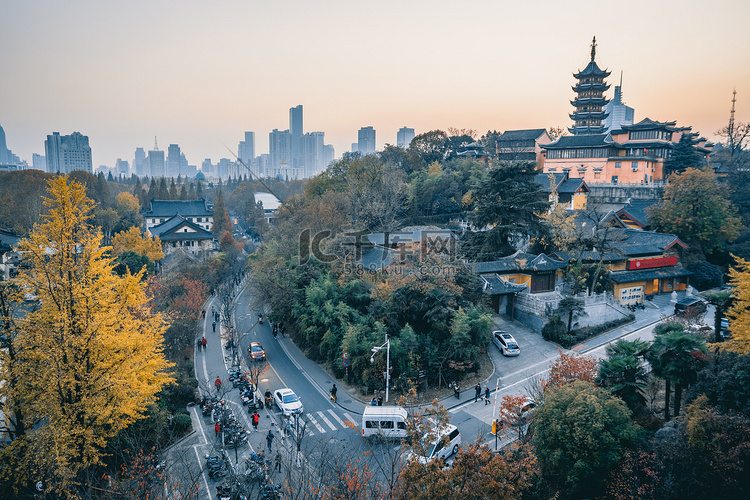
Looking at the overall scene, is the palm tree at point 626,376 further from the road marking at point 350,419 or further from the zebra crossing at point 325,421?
the zebra crossing at point 325,421

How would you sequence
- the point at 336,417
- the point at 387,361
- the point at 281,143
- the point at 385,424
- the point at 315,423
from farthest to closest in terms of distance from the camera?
the point at 281,143 → the point at 387,361 → the point at 336,417 → the point at 315,423 → the point at 385,424

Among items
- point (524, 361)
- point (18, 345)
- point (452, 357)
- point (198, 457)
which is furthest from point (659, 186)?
point (18, 345)

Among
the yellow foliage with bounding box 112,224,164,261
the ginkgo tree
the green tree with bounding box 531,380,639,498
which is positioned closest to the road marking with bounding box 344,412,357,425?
the green tree with bounding box 531,380,639,498

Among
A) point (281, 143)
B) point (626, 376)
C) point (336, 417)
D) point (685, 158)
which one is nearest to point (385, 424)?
point (336, 417)

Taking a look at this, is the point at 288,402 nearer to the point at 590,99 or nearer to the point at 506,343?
the point at 506,343

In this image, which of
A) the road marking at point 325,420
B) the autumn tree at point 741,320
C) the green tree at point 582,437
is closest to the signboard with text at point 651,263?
the autumn tree at point 741,320

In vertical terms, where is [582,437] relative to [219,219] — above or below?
below

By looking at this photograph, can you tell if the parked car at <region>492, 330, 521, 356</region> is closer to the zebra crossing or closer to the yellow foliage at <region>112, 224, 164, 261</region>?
the zebra crossing
